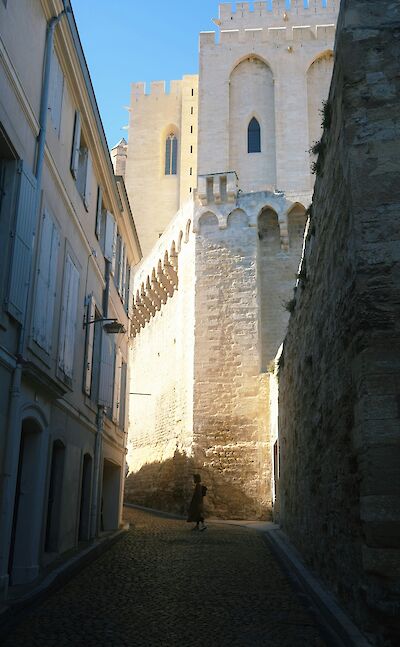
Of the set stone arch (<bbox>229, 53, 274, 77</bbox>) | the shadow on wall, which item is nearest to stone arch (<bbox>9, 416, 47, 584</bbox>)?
the shadow on wall

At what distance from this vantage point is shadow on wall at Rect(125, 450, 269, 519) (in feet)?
58.2

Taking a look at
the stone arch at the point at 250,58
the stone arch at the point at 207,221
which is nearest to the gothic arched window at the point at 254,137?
the stone arch at the point at 250,58

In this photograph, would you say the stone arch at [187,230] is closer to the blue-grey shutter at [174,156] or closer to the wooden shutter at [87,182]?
the wooden shutter at [87,182]

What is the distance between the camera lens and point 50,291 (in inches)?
302

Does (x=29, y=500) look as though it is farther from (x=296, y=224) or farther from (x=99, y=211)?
(x=296, y=224)

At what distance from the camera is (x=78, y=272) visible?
30.7 ft

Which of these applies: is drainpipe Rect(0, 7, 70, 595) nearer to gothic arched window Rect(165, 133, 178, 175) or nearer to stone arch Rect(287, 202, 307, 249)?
stone arch Rect(287, 202, 307, 249)

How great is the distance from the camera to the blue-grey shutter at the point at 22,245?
20.6ft

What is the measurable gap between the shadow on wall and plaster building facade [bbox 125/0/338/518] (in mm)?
38

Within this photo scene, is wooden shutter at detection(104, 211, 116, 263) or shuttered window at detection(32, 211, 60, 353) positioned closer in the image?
shuttered window at detection(32, 211, 60, 353)

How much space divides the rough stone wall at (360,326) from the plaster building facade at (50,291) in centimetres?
294

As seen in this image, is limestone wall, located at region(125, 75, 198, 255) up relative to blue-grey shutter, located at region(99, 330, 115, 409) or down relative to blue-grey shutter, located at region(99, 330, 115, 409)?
up

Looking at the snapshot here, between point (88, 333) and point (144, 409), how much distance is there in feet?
50.7

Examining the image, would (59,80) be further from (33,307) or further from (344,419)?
Answer: (344,419)
